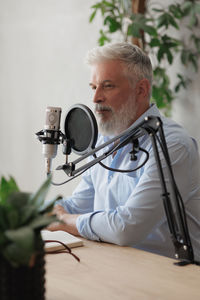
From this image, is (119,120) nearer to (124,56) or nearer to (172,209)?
(124,56)

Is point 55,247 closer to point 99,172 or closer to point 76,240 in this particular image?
point 76,240

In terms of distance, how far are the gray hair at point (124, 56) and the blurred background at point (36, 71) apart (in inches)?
58.2

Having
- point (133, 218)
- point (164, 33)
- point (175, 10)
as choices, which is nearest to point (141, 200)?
point (133, 218)

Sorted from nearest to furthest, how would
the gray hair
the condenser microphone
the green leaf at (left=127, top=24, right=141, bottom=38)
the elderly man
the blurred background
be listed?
the condenser microphone
the elderly man
the gray hair
the green leaf at (left=127, top=24, right=141, bottom=38)
the blurred background

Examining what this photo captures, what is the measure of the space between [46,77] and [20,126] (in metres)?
0.54

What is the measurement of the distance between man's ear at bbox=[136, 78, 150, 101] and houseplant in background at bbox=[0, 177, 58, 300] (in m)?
1.25

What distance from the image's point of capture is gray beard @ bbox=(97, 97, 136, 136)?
2.03 m

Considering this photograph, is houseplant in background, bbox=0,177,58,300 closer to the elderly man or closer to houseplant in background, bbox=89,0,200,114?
the elderly man

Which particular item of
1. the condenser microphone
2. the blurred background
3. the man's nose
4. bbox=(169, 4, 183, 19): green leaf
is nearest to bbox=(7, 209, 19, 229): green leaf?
the condenser microphone

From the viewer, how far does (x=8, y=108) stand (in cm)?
436

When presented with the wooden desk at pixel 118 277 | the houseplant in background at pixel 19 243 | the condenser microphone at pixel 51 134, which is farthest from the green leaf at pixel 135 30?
the houseplant in background at pixel 19 243

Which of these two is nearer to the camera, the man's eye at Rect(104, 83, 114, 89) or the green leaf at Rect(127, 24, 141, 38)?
the man's eye at Rect(104, 83, 114, 89)

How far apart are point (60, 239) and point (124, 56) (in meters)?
0.82

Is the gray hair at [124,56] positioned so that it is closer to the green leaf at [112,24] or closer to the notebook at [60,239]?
the notebook at [60,239]
